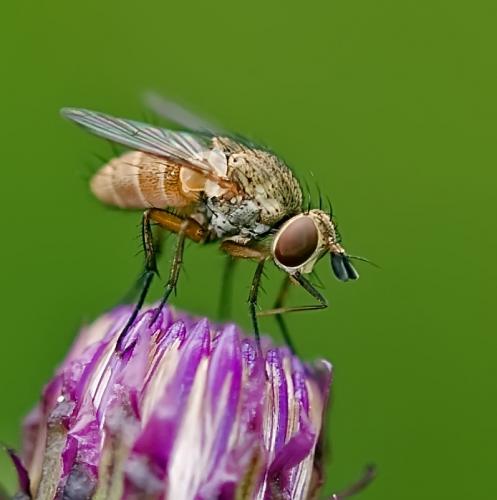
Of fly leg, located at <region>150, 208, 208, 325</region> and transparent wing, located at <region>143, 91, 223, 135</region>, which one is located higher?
transparent wing, located at <region>143, 91, 223, 135</region>

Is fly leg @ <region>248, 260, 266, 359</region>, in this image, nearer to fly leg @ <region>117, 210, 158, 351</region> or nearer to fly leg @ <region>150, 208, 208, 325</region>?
fly leg @ <region>150, 208, 208, 325</region>

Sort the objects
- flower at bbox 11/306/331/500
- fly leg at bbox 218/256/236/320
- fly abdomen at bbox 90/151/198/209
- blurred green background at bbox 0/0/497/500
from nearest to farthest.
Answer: flower at bbox 11/306/331/500 → fly abdomen at bbox 90/151/198/209 → fly leg at bbox 218/256/236/320 → blurred green background at bbox 0/0/497/500

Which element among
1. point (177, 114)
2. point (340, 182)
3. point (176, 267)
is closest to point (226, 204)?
point (176, 267)

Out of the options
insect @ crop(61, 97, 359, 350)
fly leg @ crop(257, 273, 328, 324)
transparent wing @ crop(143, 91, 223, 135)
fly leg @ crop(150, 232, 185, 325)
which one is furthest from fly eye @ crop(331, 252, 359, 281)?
transparent wing @ crop(143, 91, 223, 135)

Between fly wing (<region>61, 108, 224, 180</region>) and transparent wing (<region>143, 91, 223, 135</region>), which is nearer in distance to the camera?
fly wing (<region>61, 108, 224, 180</region>)

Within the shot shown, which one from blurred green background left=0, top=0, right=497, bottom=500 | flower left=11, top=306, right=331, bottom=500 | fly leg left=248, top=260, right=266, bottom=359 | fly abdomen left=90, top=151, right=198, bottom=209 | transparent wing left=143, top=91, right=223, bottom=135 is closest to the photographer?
flower left=11, top=306, right=331, bottom=500

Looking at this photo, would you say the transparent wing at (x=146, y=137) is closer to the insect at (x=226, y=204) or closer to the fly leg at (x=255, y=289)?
the insect at (x=226, y=204)

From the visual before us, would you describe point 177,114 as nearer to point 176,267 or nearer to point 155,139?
point 155,139

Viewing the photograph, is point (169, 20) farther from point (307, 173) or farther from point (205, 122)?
point (205, 122)
